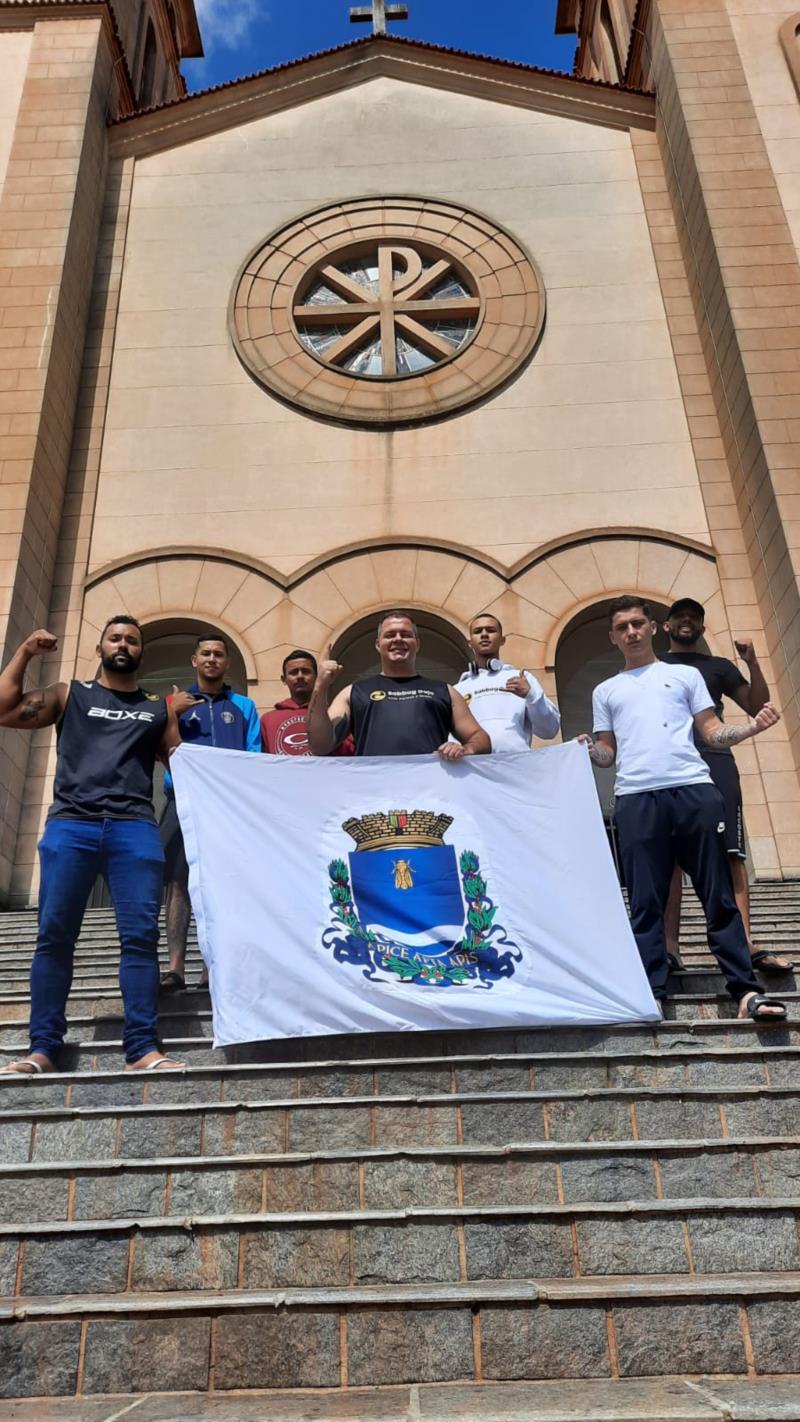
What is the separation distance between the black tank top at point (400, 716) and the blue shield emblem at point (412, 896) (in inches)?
23.9

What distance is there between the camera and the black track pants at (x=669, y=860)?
4840 millimetres

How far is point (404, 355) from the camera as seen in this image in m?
12.1

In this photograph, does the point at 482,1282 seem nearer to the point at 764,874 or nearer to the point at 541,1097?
the point at 541,1097

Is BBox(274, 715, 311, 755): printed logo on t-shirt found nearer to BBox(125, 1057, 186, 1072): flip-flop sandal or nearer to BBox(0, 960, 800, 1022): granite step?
BBox(0, 960, 800, 1022): granite step

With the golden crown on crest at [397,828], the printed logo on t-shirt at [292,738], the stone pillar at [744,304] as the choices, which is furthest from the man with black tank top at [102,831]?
the stone pillar at [744,304]

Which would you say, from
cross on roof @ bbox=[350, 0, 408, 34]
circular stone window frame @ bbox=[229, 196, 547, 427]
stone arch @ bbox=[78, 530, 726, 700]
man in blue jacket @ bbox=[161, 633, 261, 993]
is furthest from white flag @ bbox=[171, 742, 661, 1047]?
cross on roof @ bbox=[350, 0, 408, 34]

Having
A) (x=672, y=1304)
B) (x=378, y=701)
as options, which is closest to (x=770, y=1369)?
(x=672, y=1304)

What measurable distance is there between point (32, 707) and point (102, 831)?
72 cm

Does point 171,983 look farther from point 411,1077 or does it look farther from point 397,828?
point 411,1077

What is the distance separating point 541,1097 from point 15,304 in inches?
405

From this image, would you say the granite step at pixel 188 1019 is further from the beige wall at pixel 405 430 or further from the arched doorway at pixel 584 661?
the beige wall at pixel 405 430

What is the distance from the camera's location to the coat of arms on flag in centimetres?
467

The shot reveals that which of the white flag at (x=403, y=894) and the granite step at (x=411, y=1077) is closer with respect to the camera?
the granite step at (x=411, y=1077)

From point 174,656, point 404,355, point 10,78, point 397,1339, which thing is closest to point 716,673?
point 397,1339
